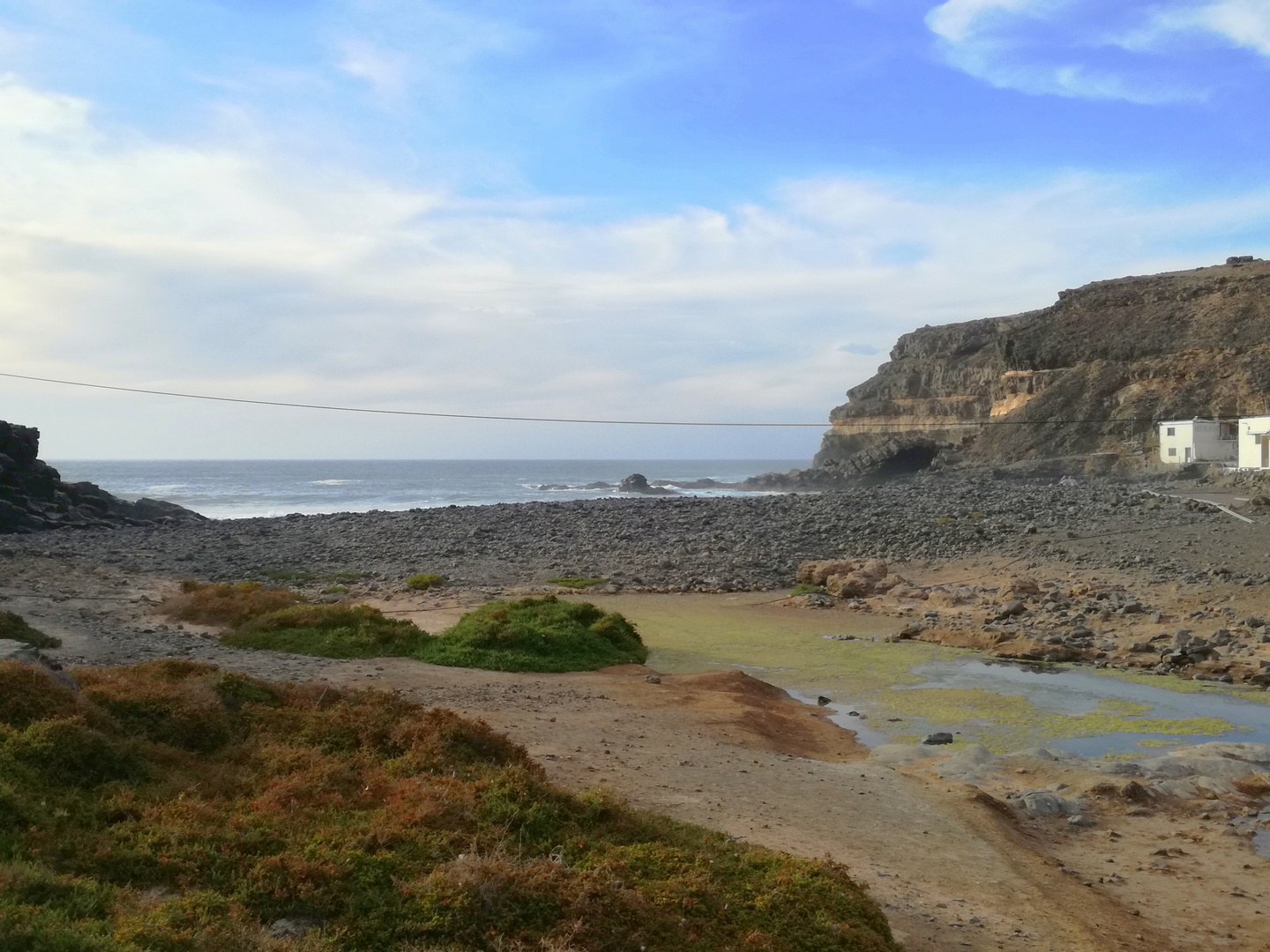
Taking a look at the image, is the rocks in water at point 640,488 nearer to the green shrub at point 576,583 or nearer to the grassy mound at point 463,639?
the green shrub at point 576,583

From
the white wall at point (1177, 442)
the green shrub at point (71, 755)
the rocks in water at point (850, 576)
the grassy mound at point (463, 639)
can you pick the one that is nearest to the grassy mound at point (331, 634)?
the grassy mound at point (463, 639)

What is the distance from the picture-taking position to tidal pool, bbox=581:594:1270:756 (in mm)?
10789

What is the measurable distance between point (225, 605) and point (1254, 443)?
3828 cm

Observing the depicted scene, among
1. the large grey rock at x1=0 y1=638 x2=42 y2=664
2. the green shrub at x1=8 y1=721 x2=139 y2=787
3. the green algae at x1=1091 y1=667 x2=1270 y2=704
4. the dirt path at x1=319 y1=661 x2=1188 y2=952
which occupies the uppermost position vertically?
the large grey rock at x1=0 y1=638 x2=42 y2=664

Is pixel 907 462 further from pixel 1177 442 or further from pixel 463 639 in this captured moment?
pixel 463 639

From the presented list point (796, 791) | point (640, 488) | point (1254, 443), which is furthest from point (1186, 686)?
point (640, 488)

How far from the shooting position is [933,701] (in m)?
12.2

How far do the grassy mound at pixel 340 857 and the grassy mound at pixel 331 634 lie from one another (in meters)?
6.68

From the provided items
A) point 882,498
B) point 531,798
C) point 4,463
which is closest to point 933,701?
point 531,798

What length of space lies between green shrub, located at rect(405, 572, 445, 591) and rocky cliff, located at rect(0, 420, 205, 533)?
774 inches

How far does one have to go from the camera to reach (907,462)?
64.6 m

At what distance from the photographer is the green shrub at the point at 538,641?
1345cm

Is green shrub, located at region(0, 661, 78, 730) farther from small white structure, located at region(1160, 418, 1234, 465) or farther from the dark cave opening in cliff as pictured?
the dark cave opening in cliff

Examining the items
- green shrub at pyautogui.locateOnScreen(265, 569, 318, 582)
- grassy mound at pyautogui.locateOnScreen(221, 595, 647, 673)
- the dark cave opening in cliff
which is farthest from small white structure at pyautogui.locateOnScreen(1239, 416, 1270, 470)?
green shrub at pyautogui.locateOnScreen(265, 569, 318, 582)
